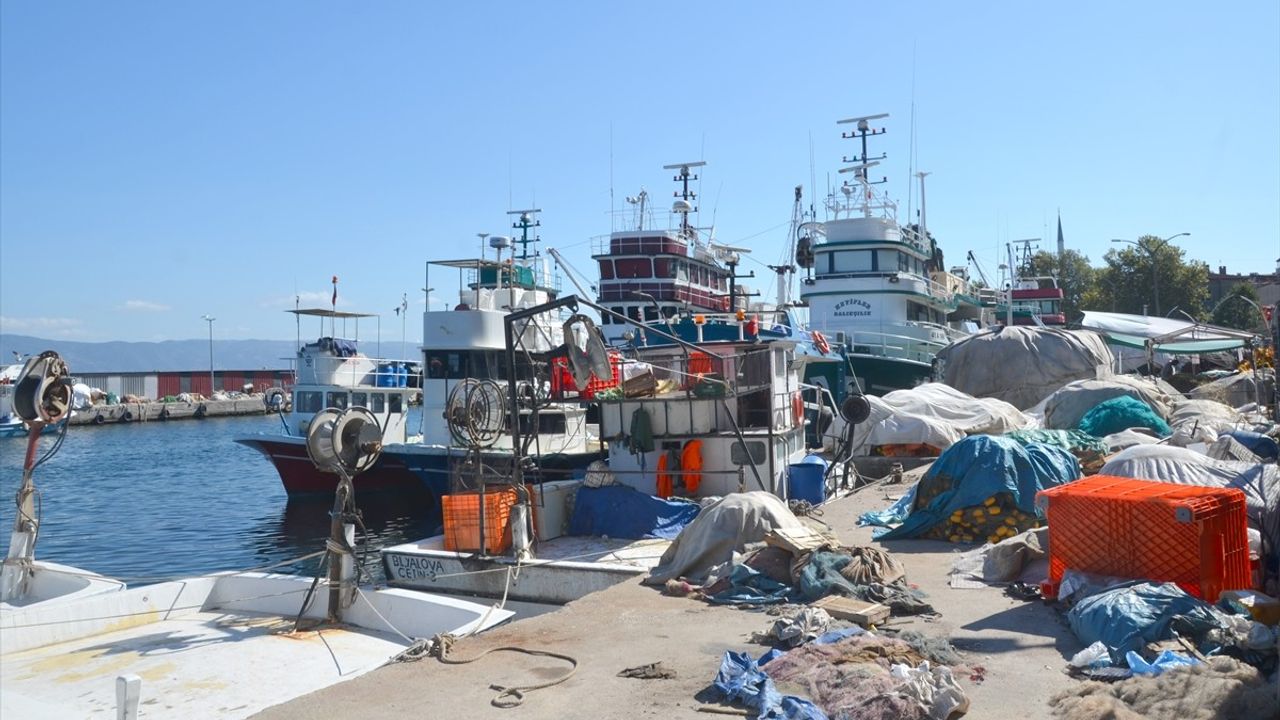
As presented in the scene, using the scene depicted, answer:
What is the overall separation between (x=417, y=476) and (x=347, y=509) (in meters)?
14.4

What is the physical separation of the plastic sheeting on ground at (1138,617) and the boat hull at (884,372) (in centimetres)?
2753

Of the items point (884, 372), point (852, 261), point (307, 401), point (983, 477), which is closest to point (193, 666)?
point (983, 477)

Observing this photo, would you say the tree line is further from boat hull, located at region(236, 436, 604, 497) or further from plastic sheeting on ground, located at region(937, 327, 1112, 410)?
boat hull, located at region(236, 436, 604, 497)

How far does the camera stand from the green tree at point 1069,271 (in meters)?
→ 86.2

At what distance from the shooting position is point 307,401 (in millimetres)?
28609

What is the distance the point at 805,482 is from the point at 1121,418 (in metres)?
8.30

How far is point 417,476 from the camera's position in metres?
24.6

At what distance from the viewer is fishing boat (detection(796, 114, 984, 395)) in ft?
117

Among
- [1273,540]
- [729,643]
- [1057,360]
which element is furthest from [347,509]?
[1057,360]

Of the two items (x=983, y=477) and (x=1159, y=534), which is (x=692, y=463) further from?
(x=1159, y=534)

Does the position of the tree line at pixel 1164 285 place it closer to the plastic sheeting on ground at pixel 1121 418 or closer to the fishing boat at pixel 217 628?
the plastic sheeting on ground at pixel 1121 418

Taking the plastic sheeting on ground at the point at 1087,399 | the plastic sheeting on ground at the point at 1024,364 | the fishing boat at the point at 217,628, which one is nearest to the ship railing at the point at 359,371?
the fishing boat at the point at 217,628

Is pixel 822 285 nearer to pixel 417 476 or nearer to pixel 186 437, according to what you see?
pixel 417 476

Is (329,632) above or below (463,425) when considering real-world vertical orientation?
below
